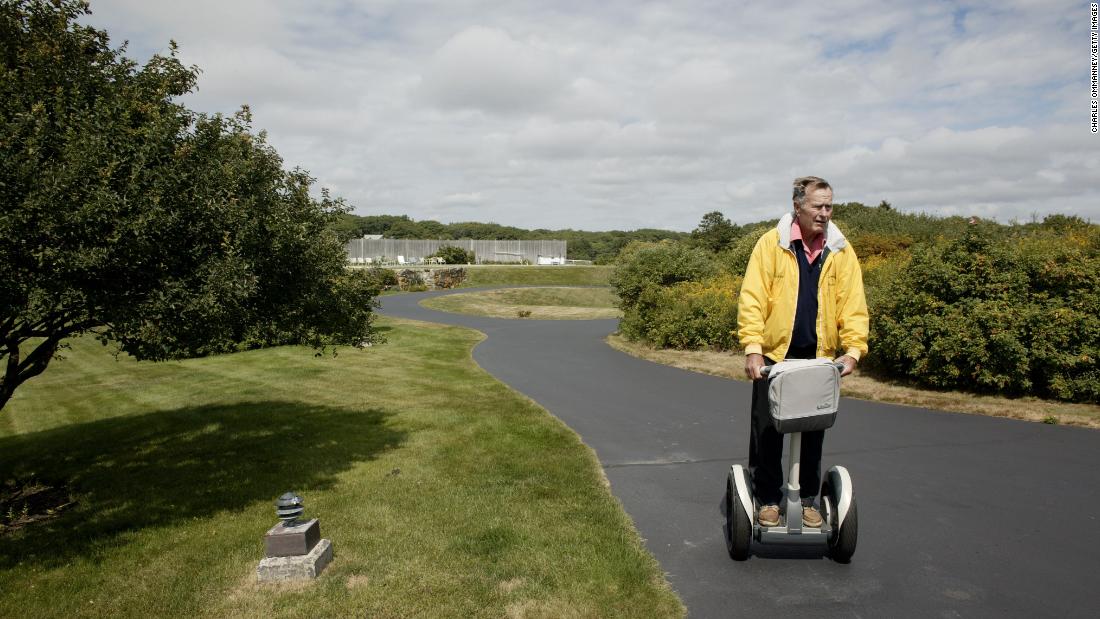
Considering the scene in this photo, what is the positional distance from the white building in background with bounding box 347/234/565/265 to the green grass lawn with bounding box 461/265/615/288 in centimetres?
1298

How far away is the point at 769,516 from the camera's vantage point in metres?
4.26

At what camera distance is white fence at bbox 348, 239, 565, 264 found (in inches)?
2539

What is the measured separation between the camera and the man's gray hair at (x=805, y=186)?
400 cm

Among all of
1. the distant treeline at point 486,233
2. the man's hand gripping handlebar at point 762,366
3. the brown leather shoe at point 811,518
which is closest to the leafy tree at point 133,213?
the man's hand gripping handlebar at point 762,366

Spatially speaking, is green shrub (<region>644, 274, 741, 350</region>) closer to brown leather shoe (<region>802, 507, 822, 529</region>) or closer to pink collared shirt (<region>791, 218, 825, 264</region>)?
brown leather shoe (<region>802, 507, 822, 529</region>)

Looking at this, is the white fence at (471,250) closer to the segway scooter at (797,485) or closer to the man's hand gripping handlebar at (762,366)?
the segway scooter at (797,485)

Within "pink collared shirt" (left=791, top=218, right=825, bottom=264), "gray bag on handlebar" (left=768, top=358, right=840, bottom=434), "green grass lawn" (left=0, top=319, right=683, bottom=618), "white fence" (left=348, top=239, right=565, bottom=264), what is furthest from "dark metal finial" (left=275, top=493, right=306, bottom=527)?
"white fence" (left=348, top=239, right=565, bottom=264)

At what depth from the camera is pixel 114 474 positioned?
7.21 meters

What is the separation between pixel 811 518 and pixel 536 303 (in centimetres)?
3377

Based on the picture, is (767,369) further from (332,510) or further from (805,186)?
(332,510)

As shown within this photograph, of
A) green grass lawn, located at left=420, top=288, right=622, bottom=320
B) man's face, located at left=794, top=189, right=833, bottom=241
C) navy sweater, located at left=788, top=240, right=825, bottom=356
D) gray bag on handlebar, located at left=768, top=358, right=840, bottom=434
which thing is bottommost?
green grass lawn, located at left=420, top=288, right=622, bottom=320

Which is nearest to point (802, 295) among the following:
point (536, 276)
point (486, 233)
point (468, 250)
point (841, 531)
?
point (841, 531)

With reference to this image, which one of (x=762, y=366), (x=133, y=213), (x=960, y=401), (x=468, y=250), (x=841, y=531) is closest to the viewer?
(x=762, y=366)

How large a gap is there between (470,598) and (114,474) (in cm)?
536
